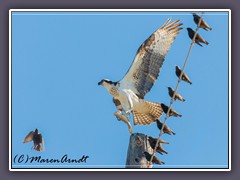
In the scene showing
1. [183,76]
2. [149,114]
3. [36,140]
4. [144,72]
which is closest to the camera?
[183,76]

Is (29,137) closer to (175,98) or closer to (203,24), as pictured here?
(175,98)

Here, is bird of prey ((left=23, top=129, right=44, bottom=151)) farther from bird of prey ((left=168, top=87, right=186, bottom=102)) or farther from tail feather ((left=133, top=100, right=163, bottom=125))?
bird of prey ((left=168, top=87, right=186, bottom=102))

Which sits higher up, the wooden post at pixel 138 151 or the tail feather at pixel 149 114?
the tail feather at pixel 149 114

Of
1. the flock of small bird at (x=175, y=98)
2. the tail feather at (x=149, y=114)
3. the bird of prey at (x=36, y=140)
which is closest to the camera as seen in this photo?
the flock of small bird at (x=175, y=98)

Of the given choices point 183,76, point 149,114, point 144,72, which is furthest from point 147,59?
point 183,76

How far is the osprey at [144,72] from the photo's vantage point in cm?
1683

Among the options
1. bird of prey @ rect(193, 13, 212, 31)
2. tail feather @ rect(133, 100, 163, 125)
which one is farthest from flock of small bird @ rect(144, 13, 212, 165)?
tail feather @ rect(133, 100, 163, 125)

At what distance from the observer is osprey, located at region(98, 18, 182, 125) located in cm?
1683

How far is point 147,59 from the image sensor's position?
1691 cm

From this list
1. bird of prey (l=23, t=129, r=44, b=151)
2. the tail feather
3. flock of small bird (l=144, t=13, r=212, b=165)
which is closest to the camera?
flock of small bird (l=144, t=13, r=212, b=165)

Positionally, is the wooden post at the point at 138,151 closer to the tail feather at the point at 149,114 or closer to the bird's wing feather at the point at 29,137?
the tail feather at the point at 149,114

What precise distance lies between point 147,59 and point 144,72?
178 mm

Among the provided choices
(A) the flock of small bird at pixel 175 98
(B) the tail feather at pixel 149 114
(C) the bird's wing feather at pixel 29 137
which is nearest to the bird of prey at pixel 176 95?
(A) the flock of small bird at pixel 175 98
